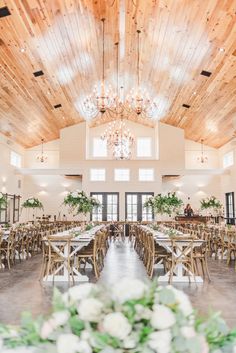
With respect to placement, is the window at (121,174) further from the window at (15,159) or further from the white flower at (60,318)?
the white flower at (60,318)

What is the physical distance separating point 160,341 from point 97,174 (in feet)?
56.7

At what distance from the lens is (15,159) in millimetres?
17234

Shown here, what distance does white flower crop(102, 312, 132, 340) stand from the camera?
2.85 ft

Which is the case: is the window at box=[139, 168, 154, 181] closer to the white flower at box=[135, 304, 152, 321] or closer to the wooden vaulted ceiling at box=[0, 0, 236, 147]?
the wooden vaulted ceiling at box=[0, 0, 236, 147]

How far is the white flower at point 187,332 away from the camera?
90cm

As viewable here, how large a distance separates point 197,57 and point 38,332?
9.78m

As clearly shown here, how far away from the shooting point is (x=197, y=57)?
9.64 m

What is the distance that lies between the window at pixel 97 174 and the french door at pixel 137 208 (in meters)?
1.54

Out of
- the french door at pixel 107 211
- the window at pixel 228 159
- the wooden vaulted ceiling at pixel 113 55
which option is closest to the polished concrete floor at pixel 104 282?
the wooden vaulted ceiling at pixel 113 55

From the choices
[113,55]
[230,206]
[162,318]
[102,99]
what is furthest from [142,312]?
[230,206]

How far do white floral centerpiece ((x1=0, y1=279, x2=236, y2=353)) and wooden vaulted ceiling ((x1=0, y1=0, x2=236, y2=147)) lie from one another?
733 centimetres

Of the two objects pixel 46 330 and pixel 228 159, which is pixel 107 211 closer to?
pixel 228 159

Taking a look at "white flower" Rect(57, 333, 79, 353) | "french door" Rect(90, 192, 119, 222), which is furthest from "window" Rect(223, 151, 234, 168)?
"white flower" Rect(57, 333, 79, 353)

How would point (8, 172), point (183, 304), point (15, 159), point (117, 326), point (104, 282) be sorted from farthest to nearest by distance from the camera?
point (15, 159)
point (8, 172)
point (104, 282)
point (183, 304)
point (117, 326)
